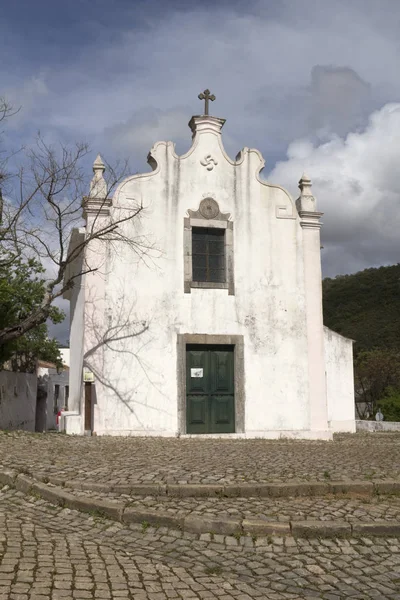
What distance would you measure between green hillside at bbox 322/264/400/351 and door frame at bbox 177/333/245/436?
3737cm

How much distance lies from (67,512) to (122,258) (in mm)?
8006

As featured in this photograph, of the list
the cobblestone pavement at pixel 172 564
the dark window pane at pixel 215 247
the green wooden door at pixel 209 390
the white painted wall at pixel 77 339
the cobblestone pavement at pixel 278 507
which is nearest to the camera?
the cobblestone pavement at pixel 172 564

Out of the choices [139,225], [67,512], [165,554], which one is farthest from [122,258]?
[165,554]

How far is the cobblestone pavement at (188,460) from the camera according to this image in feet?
23.5

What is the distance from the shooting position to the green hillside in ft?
166

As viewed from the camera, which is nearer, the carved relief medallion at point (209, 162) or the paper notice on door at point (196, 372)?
the paper notice on door at point (196, 372)

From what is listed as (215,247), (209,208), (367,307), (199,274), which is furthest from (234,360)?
(367,307)

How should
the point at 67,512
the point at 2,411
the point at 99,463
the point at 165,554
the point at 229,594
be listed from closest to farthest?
the point at 229,594, the point at 165,554, the point at 67,512, the point at 99,463, the point at 2,411

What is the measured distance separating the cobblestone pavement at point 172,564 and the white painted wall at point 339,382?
12330mm

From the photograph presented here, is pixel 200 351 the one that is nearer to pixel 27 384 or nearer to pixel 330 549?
pixel 330 549

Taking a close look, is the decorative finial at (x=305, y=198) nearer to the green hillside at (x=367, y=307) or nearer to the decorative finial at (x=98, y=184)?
the decorative finial at (x=98, y=184)

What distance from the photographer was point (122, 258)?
13.5 m

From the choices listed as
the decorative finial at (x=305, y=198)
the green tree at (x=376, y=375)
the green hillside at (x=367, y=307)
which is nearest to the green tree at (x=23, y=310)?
the decorative finial at (x=305, y=198)

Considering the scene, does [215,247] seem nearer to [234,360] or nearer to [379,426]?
[234,360]
